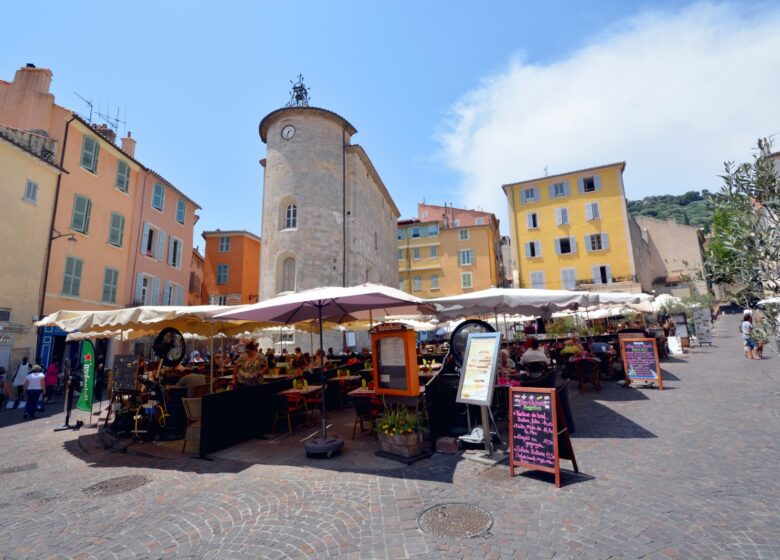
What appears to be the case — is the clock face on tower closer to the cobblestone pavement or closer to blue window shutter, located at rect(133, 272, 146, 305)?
blue window shutter, located at rect(133, 272, 146, 305)

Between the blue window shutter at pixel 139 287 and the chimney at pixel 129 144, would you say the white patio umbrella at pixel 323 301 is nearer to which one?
the blue window shutter at pixel 139 287

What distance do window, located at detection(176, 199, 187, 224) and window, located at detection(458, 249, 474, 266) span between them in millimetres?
26402

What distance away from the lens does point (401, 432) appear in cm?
586

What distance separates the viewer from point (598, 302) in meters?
8.70

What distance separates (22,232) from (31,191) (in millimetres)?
1865

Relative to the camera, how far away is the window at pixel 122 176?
67.9 ft

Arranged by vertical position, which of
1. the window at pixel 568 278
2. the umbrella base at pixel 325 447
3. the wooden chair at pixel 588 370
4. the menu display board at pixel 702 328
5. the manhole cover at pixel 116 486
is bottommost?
the manhole cover at pixel 116 486

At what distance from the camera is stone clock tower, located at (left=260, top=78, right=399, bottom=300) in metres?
23.4

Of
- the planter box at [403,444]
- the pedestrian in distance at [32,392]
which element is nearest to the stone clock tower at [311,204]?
the pedestrian in distance at [32,392]

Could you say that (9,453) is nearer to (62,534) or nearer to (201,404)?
(201,404)

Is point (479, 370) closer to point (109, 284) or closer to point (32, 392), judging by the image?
point (32, 392)

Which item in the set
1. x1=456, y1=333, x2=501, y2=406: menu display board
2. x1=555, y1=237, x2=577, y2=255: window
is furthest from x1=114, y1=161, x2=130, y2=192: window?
x1=555, y1=237, x2=577, y2=255: window

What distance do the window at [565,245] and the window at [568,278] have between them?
1.58m

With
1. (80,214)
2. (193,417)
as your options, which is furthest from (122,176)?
(193,417)
